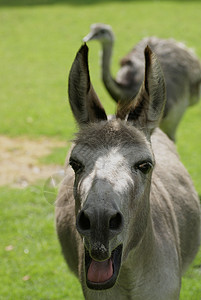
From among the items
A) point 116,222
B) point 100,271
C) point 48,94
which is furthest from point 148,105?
point 48,94

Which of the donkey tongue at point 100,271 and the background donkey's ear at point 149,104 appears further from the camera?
the background donkey's ear at point 149,104

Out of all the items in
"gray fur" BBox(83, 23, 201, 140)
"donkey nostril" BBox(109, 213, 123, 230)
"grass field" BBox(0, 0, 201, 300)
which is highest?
"donkey nostril" BBox(109, 213, 123, 230)

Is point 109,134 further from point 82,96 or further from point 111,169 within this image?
point 82,96

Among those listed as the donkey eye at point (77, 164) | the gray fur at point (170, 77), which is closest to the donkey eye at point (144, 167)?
the donkey eye at point (77, 164)

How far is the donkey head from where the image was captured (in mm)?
2451

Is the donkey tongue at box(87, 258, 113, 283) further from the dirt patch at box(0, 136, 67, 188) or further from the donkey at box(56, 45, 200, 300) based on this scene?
the dirt patch at box(0, 136, 67, 188)

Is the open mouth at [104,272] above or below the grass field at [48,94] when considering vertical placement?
above

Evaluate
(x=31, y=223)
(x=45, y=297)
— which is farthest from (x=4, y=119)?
(x=45, y=297)

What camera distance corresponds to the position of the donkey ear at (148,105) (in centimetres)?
315

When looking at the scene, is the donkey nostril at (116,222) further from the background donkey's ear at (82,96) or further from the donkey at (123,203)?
the background donkey's ear at (82,96)

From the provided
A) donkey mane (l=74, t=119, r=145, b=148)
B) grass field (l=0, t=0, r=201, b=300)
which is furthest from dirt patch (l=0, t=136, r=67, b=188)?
donkey mane (l=74, t=119, r=145, b=148)

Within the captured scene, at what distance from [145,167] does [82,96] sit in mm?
705

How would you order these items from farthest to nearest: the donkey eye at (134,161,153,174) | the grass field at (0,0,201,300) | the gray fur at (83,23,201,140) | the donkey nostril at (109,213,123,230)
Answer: the gray fur at (83,23,201,140), the grass field at (0,0,201,300), the donkey eye at (134,161,153,174), the donkey nostril at (109,213,123,230)

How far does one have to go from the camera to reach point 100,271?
264 centimetres
